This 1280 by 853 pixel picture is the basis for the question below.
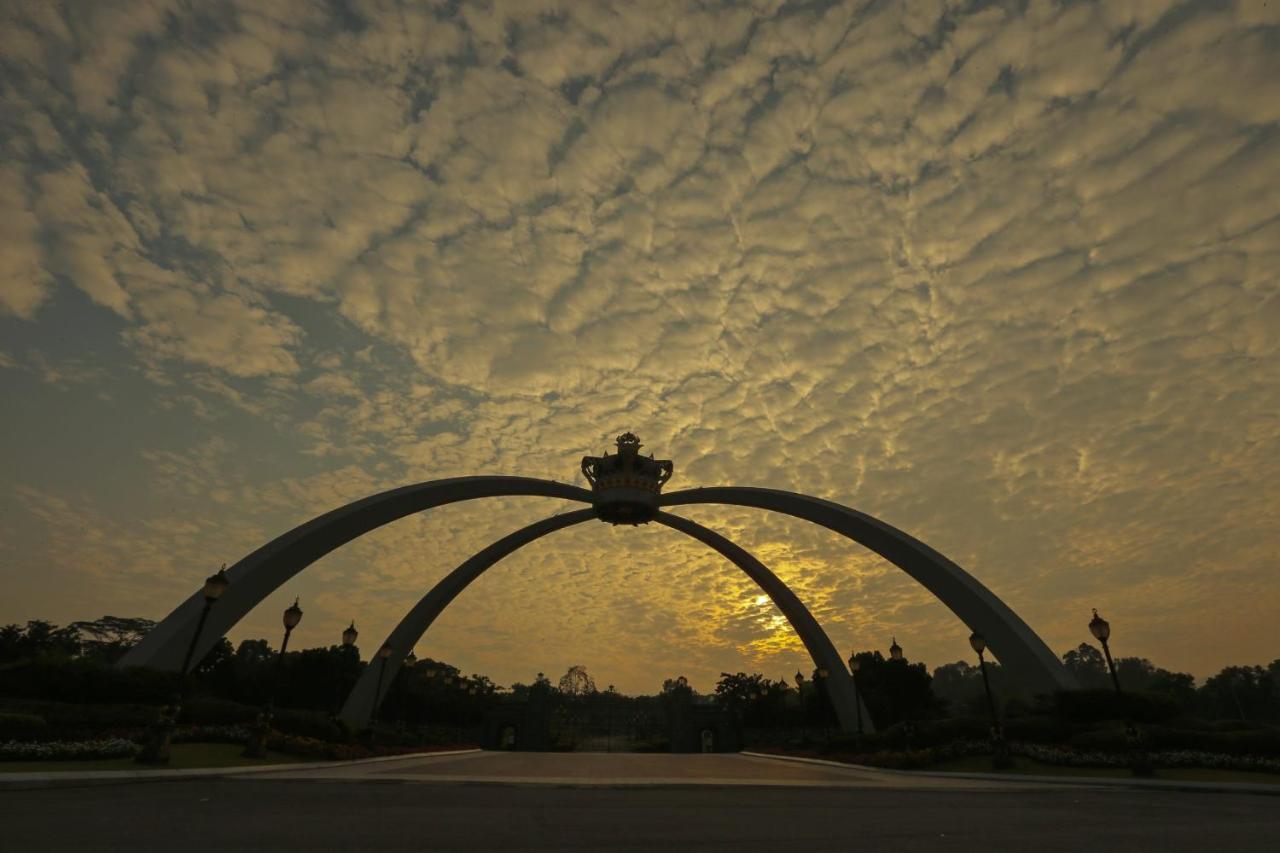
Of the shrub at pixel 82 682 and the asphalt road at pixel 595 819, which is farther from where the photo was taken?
the shrub at pixel 82 682

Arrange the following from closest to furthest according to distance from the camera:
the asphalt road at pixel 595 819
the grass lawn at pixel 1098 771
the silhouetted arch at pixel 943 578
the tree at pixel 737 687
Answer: the asphalt road at pixel 595 819 < the grass lawn at pixel 1098 771 < the silhouetted arch at pixel 943 578 < the tree at pixel 737 687

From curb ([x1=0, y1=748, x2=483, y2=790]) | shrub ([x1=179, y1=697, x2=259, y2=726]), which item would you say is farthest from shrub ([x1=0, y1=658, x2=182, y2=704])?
curb ([x1=0, y1=748, x2=483, y2=790])

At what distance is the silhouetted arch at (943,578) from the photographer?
27.8 meters

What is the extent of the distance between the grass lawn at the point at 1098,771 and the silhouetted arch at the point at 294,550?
2638 cm

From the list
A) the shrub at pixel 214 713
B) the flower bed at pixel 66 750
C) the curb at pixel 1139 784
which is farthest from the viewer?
the shrub at pixel 214 713

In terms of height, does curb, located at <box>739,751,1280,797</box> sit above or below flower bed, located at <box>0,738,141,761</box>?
below

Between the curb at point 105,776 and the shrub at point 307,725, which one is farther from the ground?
the shrub at point 307,725

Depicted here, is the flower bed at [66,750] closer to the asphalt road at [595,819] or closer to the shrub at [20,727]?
the shrub at [20,727]

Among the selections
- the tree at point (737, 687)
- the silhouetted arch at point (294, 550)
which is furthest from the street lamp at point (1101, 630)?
the tree at point (737, 687)

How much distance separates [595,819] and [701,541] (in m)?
41.1

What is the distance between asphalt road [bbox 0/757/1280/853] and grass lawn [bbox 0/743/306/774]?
2.63 meters

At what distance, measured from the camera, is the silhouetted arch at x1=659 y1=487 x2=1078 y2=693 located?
27.8m

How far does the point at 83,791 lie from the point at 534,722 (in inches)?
1621

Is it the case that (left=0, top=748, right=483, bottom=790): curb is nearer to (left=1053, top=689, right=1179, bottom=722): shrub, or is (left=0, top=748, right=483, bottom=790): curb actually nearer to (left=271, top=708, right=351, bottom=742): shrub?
(left=271, top=708, right=351, bottom=742): shrub
